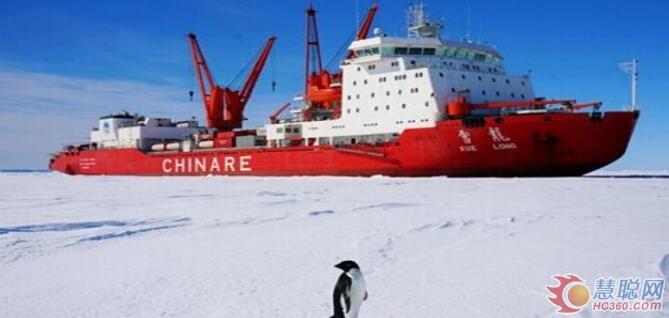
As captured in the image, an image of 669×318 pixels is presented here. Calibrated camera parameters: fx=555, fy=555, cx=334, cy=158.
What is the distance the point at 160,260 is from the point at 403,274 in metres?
2.08

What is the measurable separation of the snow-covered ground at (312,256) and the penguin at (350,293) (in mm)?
1139

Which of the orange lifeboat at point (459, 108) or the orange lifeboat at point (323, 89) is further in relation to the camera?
the orange lifeboat at point (323, 89)

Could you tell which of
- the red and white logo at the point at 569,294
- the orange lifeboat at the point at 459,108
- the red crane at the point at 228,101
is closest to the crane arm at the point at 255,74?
the red crane at the point at 228,101

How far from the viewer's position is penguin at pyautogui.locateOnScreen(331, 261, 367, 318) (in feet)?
6.36

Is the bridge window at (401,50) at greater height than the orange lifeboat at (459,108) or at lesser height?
greater

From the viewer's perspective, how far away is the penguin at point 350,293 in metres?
1.94

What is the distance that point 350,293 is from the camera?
77.1 inches

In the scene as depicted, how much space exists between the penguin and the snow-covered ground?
3.74 ft

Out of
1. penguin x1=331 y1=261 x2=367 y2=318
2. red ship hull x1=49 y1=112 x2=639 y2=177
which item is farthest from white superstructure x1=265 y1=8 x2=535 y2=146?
penguin x1=331 y1=261 x2=367 y2=318

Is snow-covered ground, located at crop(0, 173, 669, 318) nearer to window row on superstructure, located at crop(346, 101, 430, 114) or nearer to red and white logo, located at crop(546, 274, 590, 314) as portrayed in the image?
red and white logo, located at crop(546, 274, 590, 314)

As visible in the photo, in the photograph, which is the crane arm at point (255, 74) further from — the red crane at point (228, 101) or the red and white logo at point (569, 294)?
the red and white logo at point (569, 294)

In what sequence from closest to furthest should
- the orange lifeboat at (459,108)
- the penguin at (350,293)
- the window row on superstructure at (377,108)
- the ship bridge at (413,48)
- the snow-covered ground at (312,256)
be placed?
the penguin at (350,293) < the snow-covered ground at (312,256) < the orange lifeboat at (459,108) < the window row on superstructure at (377,108) < the ship bridge at (413,48)

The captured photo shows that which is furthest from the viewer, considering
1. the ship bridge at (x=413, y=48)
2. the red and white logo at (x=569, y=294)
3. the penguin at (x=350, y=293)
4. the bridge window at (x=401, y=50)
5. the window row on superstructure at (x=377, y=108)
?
the bridge window at (x=401, y=50)

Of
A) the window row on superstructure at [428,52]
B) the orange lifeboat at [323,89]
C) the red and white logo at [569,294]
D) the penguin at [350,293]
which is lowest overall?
the red and white logo at [569,294]
